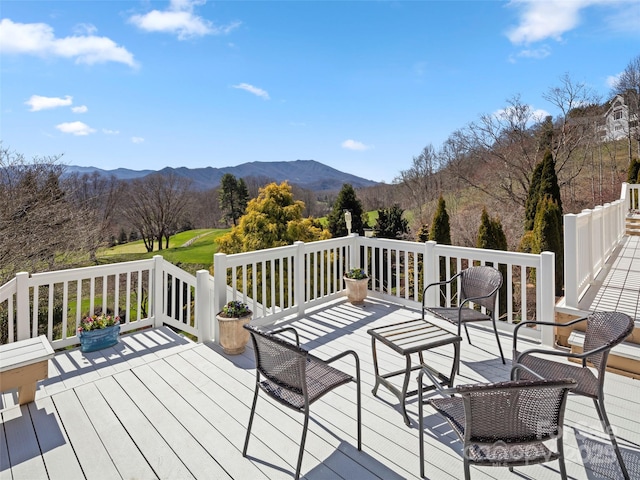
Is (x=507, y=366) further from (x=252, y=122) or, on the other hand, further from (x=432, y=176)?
(x=432, y=176)

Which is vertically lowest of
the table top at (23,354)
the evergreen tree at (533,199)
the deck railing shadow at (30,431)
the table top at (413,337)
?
the deck railing shadow at (30,431)

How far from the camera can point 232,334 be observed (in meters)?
3.51

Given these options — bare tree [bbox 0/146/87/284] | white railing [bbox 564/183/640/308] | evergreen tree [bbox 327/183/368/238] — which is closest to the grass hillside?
bare tree [bbox 0/146/87/284]

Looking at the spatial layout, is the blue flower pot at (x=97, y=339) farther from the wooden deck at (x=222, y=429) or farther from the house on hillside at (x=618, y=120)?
the house on hillside at (x=618, y=120)

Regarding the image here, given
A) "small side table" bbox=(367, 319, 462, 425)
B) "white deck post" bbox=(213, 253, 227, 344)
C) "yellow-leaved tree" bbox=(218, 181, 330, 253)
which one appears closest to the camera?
"small side table" bbox=(367, 319, 462, 425)

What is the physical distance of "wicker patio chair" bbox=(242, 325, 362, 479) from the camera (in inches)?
71.0

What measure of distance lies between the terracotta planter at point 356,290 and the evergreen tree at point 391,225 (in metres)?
14.7

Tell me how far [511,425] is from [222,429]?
1.81 metres

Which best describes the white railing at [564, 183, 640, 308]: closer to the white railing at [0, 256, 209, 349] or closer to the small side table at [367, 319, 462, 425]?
the small side table at [367, 319, 462, 425]

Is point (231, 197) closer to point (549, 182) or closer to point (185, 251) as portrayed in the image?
point (185, 251)

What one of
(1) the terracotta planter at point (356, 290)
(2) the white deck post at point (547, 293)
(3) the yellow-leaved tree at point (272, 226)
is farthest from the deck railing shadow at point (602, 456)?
(3) the yellow-leaved tree at point (272, 226)

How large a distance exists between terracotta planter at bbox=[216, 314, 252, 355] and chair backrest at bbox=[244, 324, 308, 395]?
146cm

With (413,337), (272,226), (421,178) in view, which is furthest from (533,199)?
(413,337)

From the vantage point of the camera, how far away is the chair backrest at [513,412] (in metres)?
1.40
